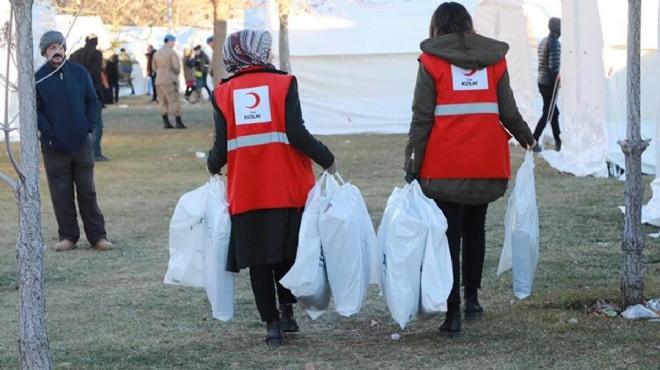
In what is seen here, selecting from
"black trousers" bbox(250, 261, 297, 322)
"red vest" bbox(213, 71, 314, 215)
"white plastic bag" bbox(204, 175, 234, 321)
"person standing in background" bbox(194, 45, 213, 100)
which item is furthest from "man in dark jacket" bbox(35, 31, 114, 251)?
"person standing in background" bbox(194, 45, 213, 100)

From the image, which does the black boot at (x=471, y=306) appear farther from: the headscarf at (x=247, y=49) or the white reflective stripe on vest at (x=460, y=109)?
the headscarf at (x=247, y=49)

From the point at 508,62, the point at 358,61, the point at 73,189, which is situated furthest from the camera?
the point at 358,61

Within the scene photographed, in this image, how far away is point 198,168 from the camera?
17.6 meters

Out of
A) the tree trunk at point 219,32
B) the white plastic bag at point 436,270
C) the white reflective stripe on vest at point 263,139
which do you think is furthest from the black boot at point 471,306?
the tree trunk at point 219,32

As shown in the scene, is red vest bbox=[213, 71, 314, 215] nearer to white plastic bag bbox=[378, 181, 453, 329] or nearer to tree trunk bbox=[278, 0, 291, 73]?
white plastic bag bbox=[378, 181, 453, 329]

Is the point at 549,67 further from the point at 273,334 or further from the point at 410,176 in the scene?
the point at 273,334

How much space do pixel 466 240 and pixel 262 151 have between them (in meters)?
1.36

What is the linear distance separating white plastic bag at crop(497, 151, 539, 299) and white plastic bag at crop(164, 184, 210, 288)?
170 cm

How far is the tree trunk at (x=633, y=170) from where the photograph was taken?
253 inches

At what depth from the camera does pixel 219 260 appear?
6.14m

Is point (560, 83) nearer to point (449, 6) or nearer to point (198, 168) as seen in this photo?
point (198, 168)

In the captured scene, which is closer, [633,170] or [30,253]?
[30,253]

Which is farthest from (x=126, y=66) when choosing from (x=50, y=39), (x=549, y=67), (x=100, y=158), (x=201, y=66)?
(x=50, y=39)

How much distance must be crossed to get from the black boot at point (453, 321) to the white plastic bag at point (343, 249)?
0.52 m
